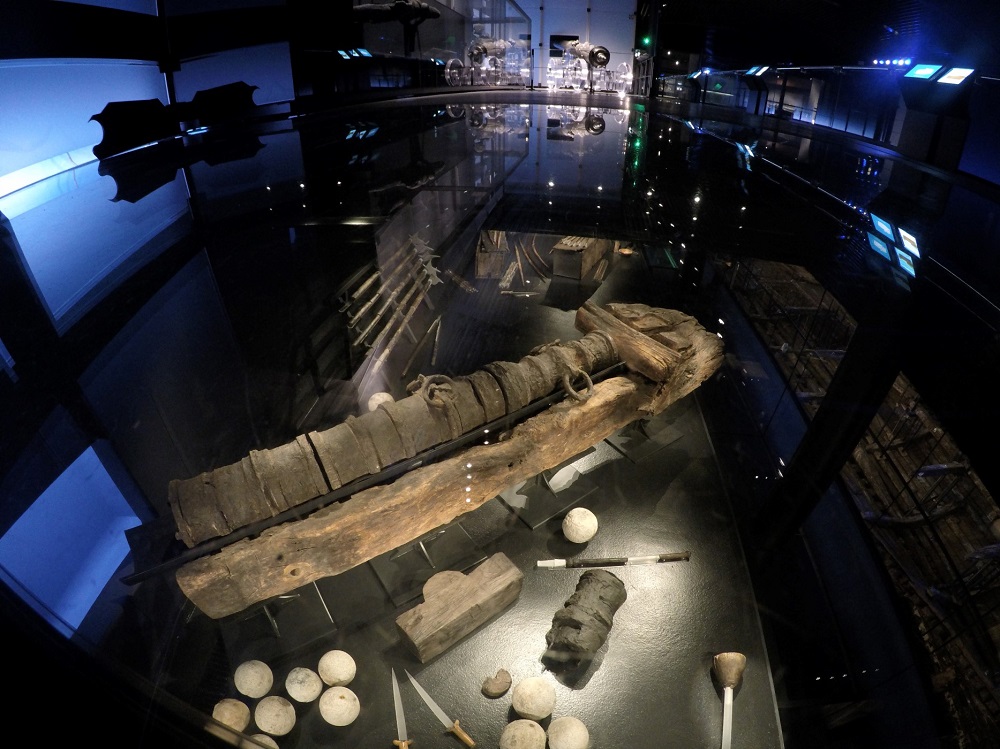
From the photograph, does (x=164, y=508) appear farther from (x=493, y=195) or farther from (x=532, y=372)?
(x=493, y=195)

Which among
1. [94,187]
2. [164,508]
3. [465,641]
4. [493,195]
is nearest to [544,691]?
[465,641]

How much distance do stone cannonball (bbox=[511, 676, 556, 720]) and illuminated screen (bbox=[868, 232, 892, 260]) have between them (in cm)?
312

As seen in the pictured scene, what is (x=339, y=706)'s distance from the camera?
1.69 meters

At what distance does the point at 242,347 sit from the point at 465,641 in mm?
2007

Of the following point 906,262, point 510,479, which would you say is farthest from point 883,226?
point 510,479

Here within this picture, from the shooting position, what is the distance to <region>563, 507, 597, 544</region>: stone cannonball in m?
2.30

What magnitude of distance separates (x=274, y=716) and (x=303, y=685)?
0.38 feet

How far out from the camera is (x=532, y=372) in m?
2.44

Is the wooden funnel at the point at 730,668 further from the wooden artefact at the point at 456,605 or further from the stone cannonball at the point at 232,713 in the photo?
the stone cannonball at the point at 232,713

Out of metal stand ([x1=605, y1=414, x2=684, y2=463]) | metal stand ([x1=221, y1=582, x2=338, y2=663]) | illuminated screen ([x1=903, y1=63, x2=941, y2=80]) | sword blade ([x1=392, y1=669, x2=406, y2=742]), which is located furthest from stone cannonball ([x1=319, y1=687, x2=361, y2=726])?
illuminated screen ([x1=903, y1=63, x2=941, y2=80])

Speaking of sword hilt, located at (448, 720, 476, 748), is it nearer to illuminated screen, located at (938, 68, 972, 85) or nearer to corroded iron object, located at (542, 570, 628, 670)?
corroded iron object, located at (542, 570, 628, 670)

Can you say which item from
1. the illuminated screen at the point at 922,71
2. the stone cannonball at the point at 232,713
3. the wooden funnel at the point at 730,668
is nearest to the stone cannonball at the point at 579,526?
the wooden funnel at the point at 730,668

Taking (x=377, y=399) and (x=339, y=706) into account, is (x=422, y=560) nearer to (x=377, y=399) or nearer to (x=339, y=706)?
(x=339, y=706)

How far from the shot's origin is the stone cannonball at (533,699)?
170cm
